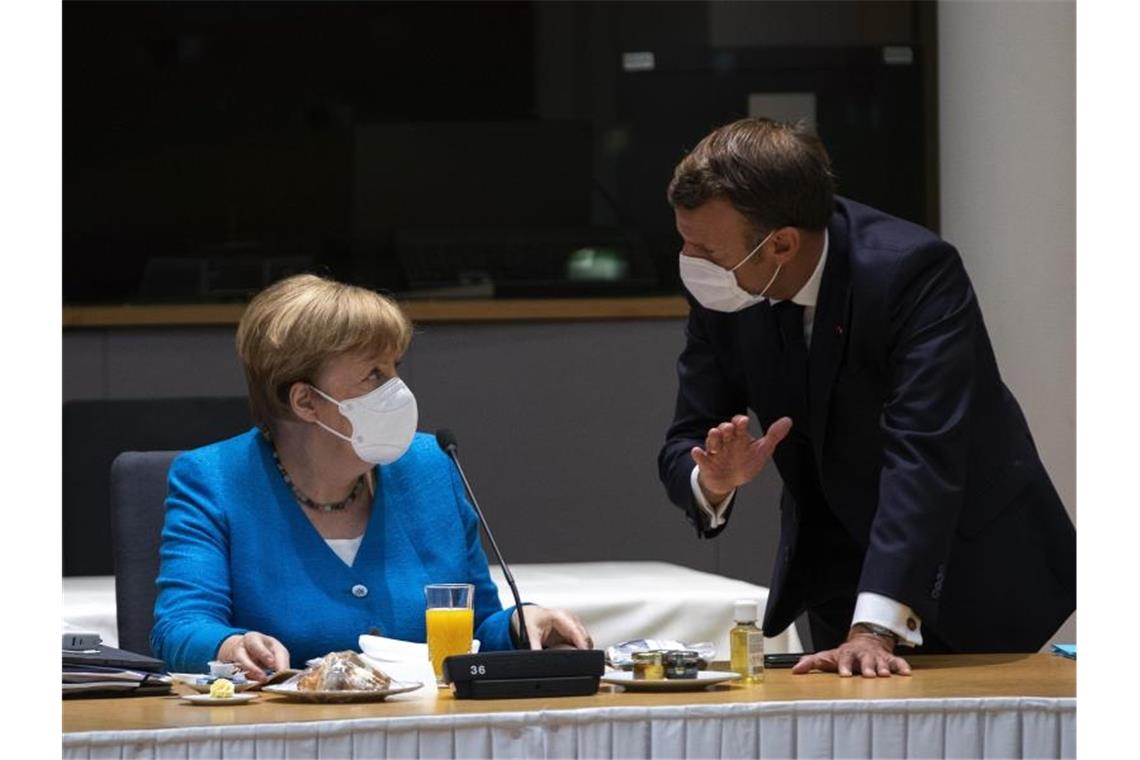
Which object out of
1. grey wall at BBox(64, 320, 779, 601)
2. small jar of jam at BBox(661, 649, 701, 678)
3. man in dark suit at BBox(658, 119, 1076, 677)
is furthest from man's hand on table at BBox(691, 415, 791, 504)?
grey wall at BBox(64, 320, 779, 601)

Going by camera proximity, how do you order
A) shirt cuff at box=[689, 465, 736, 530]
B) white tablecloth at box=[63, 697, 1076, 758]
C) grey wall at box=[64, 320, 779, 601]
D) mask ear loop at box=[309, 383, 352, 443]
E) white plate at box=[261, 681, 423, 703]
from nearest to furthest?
white tablecloth at box=[63, 697, 1076, 758]
white plate at box=[261, 681, 423, 703]
mask ear loop at box=[309, 383, 352, 443]
shirt cuff at box=[689, 465, 736, 530]
grey wall at box=[64, 320, 779, 601]

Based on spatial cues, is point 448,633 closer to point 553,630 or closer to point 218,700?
point 553,630

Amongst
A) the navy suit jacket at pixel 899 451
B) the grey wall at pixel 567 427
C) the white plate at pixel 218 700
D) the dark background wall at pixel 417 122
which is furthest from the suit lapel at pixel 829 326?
the dark background wall at pixel 417 122

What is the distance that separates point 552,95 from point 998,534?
11.8 ft

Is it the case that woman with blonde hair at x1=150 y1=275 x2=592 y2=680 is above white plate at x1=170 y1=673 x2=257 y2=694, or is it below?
above

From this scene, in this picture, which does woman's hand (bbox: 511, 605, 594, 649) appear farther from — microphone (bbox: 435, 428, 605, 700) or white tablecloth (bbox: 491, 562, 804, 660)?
white tablecloth (bbox: 491, 562, 804, 660)

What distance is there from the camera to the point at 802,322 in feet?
8.59

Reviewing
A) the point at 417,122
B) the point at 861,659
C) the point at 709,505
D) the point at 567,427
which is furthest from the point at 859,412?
the point at 417,122

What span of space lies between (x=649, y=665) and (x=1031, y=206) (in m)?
3.39

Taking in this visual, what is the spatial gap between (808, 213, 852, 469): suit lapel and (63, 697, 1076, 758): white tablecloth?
626mm

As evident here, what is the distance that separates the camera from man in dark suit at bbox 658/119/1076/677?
7.95 feet

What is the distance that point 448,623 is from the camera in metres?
2.27
